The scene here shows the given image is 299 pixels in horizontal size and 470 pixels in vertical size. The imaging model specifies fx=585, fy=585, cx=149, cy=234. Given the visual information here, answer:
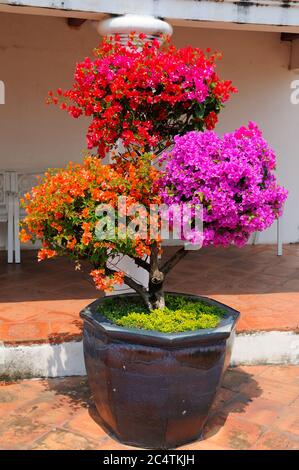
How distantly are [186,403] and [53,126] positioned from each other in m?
4.30

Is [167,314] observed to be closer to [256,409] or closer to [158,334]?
[158,334]

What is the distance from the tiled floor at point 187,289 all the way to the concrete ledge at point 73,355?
0.06m

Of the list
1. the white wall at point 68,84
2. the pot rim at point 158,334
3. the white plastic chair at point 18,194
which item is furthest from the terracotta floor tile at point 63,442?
the white wall at point 68,84

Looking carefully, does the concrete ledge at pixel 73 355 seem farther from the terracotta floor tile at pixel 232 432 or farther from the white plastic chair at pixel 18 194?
the white plastic chair at pixel 18 194

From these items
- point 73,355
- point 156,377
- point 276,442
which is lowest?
point 276,442

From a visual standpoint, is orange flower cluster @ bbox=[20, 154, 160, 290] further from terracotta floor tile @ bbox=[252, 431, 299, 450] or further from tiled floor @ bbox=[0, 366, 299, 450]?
terracotta floor tile @ bbox=[252, 431, 299, 450]

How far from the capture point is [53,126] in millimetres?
6547

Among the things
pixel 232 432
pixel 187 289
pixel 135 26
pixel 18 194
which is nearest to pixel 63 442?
pixel 232 432

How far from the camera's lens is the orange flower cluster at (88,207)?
2975 mm

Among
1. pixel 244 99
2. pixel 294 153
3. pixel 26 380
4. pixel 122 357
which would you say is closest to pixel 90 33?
pixel 244 99

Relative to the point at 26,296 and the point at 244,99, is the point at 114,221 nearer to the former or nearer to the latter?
the point at 26,296

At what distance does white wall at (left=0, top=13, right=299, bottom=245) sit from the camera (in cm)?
628

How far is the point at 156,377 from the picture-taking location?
2.94m

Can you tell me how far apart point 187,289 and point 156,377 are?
2.30 m
